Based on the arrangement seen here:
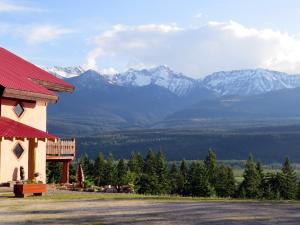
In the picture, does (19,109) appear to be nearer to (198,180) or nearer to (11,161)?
(11,161)

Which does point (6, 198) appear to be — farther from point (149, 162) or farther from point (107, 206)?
point (149, 162)

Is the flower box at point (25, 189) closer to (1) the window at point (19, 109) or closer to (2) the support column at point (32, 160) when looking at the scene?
(2) the support column at point (32, 160)

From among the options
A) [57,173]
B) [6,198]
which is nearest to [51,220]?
[6,198]

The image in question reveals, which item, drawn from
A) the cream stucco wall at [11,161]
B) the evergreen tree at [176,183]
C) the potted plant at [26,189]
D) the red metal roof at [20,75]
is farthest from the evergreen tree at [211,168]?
the potted plant at [26,189]


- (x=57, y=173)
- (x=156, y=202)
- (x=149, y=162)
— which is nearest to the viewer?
(x=156, y=202)

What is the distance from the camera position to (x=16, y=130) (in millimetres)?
32125

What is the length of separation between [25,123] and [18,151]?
2.23 m

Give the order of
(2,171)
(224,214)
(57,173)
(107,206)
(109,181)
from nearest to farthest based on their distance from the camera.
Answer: (224,214) → (107,206) → (2,171) → (57,173) → (109,181)

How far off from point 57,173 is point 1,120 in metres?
71.2

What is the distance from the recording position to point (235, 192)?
117 meters

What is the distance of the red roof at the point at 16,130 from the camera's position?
102ft

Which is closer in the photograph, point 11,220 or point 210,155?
point 11,220

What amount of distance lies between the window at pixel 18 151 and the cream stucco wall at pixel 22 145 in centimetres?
20

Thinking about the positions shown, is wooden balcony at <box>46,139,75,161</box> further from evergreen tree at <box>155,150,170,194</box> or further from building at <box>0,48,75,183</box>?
evergreen tree at <box>155,150,170,194</box>
